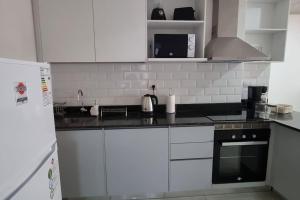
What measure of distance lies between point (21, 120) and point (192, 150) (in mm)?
1596

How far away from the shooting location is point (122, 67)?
2.47 m

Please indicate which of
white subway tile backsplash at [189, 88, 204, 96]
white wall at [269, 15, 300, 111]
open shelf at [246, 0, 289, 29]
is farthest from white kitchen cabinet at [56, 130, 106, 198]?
white wall at [269, 15, 300, 111]

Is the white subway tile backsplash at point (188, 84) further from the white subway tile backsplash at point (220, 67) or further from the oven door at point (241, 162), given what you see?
the oven door at point (241, 162)

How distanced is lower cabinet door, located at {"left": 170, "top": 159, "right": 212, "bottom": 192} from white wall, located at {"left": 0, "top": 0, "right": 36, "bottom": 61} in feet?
5.89

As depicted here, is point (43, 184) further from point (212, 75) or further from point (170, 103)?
point (212, 75)

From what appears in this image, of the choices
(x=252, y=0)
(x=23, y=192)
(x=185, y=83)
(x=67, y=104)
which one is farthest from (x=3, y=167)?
(x=252, y=0)

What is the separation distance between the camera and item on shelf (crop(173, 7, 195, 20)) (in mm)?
2209

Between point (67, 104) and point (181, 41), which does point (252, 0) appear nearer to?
point (181, 41)

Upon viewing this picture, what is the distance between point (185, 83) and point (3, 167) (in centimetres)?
208

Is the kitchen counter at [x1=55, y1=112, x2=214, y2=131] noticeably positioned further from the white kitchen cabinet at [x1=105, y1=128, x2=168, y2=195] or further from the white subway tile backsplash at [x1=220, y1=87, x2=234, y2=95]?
the white subway tile backsplash at [x1=220, y1=87, x2=234, y2=95]

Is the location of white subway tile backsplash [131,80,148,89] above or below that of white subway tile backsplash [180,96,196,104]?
above

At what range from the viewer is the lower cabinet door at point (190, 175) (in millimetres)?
2131

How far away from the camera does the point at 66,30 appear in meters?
2.04

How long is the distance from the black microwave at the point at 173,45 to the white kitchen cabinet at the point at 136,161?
0.79m
